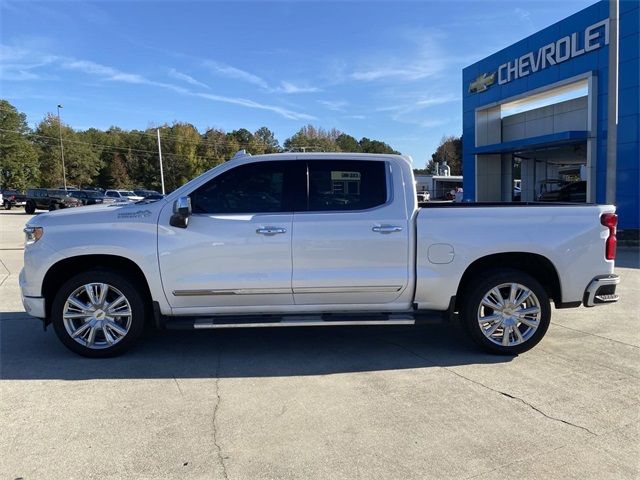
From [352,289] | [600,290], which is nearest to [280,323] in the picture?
[352,289]

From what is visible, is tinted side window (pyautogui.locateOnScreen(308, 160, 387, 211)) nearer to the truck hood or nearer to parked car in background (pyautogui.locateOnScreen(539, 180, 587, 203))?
the truck hood

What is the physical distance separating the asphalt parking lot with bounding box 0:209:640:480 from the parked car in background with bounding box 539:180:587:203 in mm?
15162

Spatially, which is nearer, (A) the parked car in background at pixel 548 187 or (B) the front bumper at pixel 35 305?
(B) the front bumper at pixel 35 305

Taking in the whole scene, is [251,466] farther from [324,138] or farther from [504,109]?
[324,138]

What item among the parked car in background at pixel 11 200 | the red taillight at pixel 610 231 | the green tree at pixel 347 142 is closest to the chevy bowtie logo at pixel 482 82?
the red taillight at pixel 610 231

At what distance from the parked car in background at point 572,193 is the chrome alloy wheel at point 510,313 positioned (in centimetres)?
1596

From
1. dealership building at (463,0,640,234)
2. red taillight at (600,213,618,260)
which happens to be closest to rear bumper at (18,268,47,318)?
red taillight at (600,213,618,260)

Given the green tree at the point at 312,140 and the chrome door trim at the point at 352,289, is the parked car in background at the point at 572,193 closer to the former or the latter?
the chrome door trim at the point at 352,289

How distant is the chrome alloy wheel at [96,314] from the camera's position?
4988 millimetres

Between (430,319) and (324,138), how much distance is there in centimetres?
8701

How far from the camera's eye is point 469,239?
5031mm

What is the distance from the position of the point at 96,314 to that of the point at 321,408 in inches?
98.0

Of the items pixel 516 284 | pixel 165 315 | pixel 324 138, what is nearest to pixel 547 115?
pixel 516 284

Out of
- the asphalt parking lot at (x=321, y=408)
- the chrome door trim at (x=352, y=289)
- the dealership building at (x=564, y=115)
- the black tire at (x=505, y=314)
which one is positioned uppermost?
the dealership building at (x=564, y=115)
